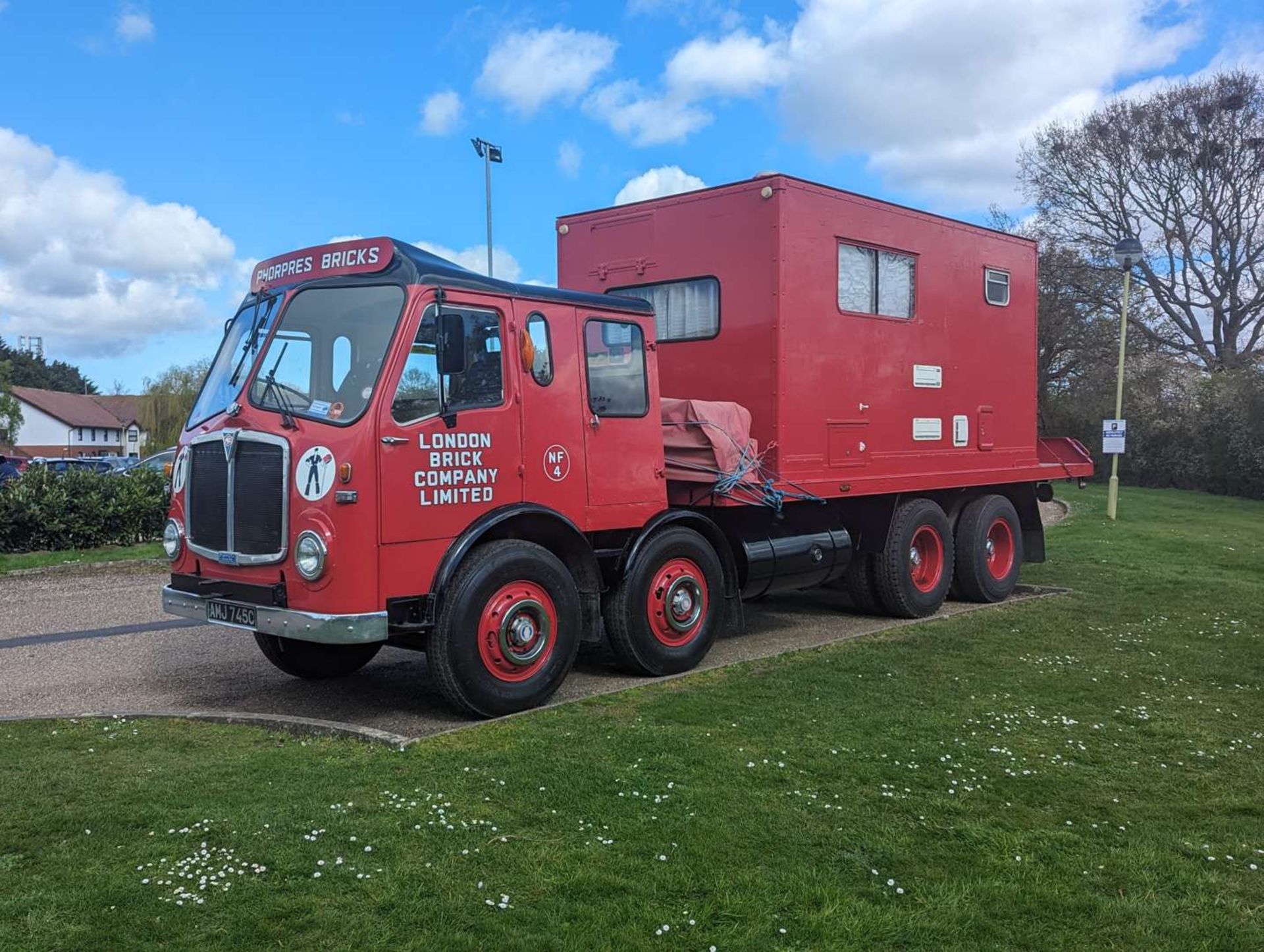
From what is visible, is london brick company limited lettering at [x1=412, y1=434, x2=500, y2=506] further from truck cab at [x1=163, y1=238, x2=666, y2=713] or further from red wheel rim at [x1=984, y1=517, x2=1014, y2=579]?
red wheel rim at [x1=984, y1=517, x2=1014, y2=579]

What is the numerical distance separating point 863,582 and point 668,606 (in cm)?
334

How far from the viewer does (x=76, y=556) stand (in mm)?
13562

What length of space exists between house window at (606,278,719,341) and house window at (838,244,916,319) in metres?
1.13

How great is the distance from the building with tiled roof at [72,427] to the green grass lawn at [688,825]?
73515mm

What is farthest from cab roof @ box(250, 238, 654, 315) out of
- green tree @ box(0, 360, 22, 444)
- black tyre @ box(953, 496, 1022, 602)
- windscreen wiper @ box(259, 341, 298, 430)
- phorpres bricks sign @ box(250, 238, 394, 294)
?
green tree @ box(0, 360, 22, 444)

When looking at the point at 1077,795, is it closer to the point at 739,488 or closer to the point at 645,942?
the point at 645,942

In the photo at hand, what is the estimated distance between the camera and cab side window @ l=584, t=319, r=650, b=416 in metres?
7.18

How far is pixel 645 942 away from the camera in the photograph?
11.7 ft

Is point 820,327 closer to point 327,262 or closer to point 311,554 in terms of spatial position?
point 327,262

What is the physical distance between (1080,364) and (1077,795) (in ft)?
108

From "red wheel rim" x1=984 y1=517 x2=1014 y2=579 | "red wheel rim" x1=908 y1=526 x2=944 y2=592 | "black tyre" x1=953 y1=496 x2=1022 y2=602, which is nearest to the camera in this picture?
"red wheel rim" x1=908 y1=526 x2=944 y2=592

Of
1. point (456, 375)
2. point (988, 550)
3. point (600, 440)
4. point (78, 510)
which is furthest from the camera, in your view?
point (78, 510)

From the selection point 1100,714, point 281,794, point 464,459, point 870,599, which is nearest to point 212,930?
point 281,794

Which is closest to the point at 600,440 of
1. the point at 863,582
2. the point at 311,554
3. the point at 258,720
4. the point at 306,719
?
the point at 311,554
